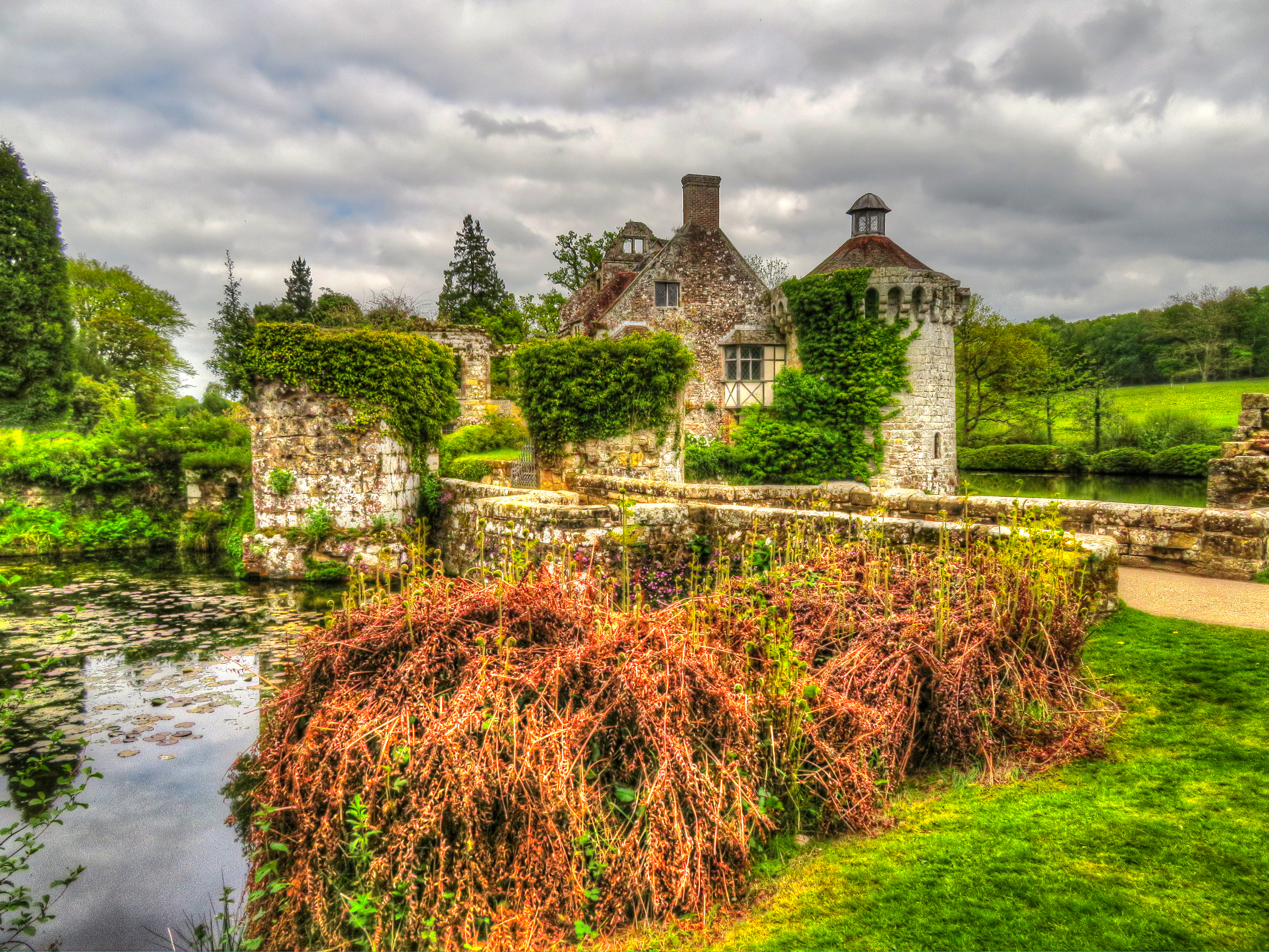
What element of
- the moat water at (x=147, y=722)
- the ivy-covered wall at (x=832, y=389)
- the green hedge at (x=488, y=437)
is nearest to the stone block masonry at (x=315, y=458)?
the moat water at (x=147, y=722)

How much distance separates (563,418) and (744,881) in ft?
43.9

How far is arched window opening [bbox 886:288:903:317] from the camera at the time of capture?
2170 cm

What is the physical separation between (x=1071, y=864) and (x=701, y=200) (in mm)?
25147

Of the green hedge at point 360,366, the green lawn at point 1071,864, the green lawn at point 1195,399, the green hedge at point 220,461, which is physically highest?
the green lawn at point 1195,399

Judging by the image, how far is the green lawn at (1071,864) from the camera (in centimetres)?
229

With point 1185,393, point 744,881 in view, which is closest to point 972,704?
point 744,881

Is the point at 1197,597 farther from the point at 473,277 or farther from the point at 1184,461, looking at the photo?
the point at 473,277

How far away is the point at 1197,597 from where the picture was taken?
5938 mm

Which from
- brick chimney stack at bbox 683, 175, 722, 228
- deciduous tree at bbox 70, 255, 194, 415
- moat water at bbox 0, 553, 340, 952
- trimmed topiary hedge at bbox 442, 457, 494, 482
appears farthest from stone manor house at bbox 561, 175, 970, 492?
deciduous tree at bbox 70, 255, 194, 415

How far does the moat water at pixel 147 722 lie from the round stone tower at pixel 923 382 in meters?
17.5

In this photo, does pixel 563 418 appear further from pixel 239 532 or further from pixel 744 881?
pixel 744 881

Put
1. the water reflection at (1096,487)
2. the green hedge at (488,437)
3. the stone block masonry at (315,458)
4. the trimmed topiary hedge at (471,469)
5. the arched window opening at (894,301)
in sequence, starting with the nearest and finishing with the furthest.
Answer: the stone block masonry at (315,458), the trimmed topiary hedge at (471,469), the green hedge at (488,437), the arched window opening at (894,301), the water reflection at (1096,487)

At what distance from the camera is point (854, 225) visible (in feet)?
87.1

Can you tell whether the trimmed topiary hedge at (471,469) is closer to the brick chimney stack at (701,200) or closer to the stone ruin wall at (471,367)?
the stone ruin wall at (471,367)
